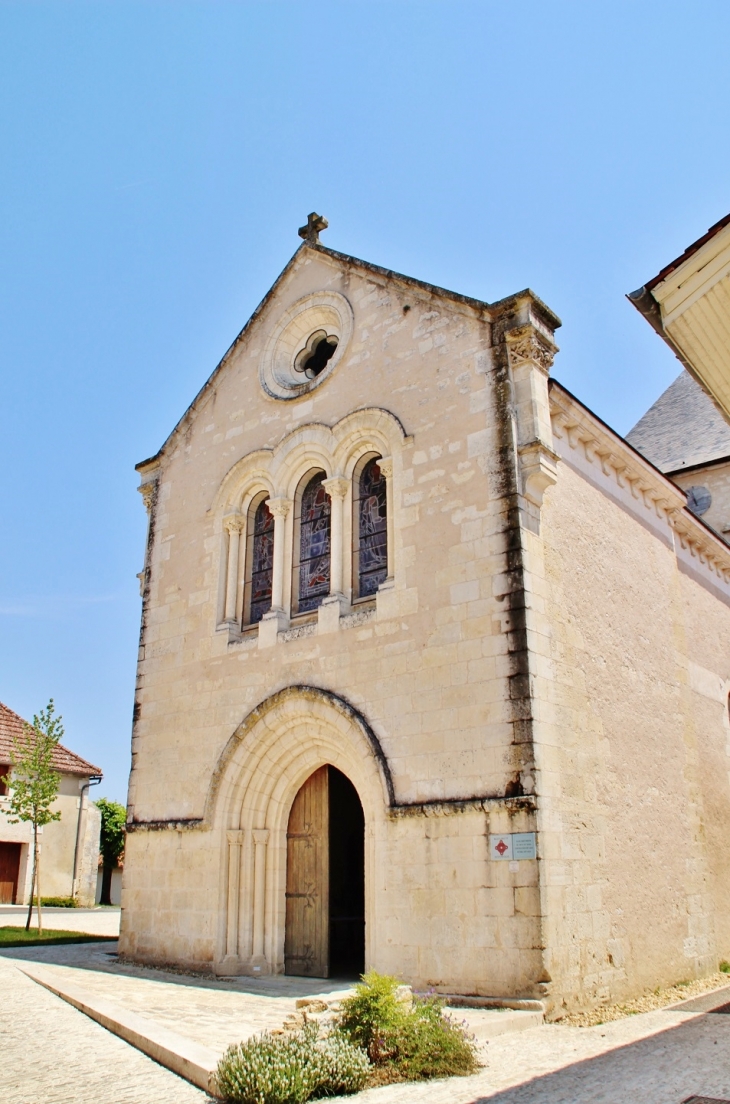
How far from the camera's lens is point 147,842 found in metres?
11.7

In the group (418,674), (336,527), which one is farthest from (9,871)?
(418,674)

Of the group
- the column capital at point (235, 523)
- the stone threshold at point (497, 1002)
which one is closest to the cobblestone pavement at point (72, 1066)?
the stone threshold at point (497, 1002)

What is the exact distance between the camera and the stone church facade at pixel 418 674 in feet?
27.8

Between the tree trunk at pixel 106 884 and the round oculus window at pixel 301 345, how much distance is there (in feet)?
76.3

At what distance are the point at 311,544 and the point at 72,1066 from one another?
6.77m

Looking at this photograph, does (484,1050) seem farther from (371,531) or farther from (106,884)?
(106,884)

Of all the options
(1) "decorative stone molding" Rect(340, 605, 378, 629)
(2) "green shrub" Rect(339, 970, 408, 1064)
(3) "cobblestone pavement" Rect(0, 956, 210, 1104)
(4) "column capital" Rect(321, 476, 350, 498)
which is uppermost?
(4) "column capital" Rect(321, 476, 350, 498)

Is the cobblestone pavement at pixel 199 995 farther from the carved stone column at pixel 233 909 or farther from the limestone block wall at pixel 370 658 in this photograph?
the limestone block wall at pixel 370 658

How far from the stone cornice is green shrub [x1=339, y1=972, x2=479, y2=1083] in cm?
637

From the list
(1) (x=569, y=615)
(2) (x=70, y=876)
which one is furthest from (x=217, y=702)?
(2) (x=70, y=876)

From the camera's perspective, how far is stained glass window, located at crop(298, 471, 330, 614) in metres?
11.2

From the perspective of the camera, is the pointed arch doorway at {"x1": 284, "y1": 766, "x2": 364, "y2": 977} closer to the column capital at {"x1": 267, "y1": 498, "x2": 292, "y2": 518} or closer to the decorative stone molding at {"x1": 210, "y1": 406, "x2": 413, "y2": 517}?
the column capital at {"x1": 267, "y1": 498, "x2": 292, "y2": 518}

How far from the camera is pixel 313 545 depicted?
37.5ft

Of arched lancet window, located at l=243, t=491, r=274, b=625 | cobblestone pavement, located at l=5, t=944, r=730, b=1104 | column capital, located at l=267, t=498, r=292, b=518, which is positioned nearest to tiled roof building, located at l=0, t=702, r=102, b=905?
arched lancet window, located at l=243, t=491, r=274, b=625
